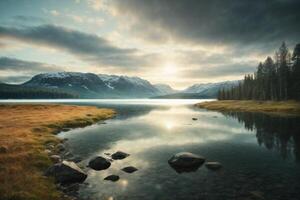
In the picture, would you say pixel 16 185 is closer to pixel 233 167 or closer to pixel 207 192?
pixel 207 192

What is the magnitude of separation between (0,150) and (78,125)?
111 ft

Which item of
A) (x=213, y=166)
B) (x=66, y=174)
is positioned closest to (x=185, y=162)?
(x=213, y=166)

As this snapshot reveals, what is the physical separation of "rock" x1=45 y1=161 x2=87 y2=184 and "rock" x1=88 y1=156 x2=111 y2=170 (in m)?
3.28

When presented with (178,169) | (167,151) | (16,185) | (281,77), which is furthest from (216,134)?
(281,77)

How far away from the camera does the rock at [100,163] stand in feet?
83.2

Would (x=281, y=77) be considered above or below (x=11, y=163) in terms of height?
above

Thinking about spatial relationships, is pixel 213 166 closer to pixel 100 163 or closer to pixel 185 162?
pixel 185 162

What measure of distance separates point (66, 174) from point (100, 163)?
522 centimetres

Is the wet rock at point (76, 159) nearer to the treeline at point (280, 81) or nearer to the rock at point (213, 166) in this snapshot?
the rock at point (213, 166)

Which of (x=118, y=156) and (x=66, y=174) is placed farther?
(x=118, y=156)

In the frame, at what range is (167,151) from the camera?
3356cm

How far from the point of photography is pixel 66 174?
21.2 meters

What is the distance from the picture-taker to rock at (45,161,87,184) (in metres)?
20.9

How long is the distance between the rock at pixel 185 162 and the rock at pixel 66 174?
1098 cm
